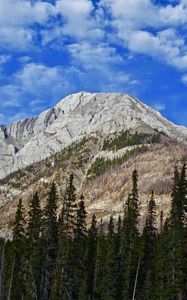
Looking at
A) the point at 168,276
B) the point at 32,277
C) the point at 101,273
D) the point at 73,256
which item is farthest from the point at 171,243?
the point at 101,273

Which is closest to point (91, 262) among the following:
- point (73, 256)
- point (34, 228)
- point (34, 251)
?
point (34, 228)

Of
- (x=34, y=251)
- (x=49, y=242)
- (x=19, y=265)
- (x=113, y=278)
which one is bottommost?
(x=113, y=278)

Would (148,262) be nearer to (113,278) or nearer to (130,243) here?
(130,243)

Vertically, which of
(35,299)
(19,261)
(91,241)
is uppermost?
(91,241)

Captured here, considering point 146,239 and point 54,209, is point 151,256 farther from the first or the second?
point 54,209

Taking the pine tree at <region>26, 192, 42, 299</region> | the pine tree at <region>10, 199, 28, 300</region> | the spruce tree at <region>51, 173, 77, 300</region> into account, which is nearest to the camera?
the spruce tree at <region>51, 173, 77, 300</region>

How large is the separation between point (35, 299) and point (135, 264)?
15640mm

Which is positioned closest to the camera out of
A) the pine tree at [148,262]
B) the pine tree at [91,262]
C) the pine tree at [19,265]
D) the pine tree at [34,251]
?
the pine tree at [34,251]

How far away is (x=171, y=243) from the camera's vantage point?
2670 inches

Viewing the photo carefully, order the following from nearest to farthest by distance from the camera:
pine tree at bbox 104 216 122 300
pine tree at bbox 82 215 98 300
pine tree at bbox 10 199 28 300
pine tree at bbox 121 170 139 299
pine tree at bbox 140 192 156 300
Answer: pine tree at bbox 10 199 28 300 < pine tree at bbox 140 192 156 300 < pine tree at bbox 121 170 139 299 < pine tree at bbox 104 216 122 300 < pine tree at bbox 82 215 98 300

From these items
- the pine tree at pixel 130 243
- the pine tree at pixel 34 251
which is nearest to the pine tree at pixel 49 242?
the pine tree at pixel 34 251

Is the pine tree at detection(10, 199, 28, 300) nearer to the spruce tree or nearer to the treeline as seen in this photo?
the treeline

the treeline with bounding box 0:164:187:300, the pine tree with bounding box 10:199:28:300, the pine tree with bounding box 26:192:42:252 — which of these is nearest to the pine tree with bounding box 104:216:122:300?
the treeline with bounding box 0:164:187:300

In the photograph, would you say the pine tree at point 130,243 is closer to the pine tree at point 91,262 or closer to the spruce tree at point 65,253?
the spruce tree at point 65,253
